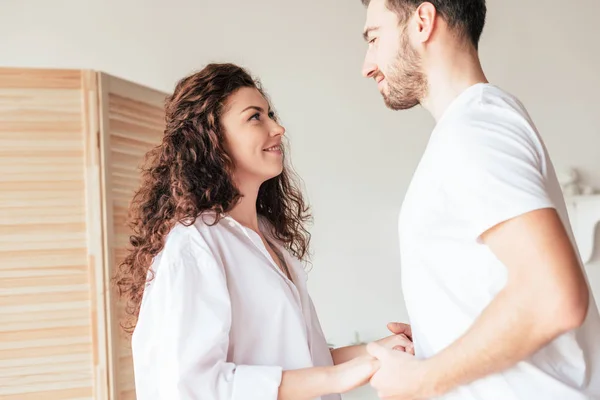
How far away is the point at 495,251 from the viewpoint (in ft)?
3.66

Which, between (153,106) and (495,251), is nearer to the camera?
(495,251)

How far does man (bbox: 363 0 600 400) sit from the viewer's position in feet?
3.52

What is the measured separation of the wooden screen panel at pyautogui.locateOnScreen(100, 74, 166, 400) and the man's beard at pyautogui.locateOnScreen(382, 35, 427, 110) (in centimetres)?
116

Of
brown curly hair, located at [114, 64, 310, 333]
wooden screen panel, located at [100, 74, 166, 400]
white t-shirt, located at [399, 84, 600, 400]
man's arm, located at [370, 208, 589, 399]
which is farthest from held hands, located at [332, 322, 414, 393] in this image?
wooden screen panel, located at [100, 74, 166, 400]

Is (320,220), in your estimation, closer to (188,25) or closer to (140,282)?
(188,25)

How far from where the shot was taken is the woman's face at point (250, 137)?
Answer: 66.1 inches

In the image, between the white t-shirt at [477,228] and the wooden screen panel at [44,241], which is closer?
the white t-shirt at [477,228]

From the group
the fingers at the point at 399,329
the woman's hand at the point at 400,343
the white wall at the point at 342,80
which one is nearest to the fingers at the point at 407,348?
the woman's hand at the point at 400,343

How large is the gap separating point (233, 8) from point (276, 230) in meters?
1.67

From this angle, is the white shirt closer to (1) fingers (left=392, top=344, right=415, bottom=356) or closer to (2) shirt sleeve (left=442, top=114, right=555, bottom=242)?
(1) fingers (left=392, top=344, right=415, bottom=356)

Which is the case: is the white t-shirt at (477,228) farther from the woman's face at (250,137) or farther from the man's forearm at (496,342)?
the woman's face at (250,137)

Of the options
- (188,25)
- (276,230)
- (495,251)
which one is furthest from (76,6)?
(495,251)

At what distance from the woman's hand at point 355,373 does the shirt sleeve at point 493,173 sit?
1.10 ft

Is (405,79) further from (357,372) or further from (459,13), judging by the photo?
(357,372)
